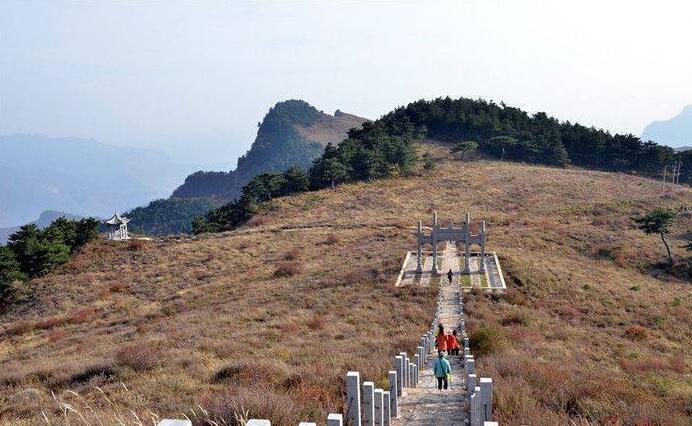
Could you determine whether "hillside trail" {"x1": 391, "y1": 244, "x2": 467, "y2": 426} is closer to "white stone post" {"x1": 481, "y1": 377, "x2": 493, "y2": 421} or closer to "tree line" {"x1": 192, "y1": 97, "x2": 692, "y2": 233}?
"white stone post" {"x1": 481, "y1": 377, "x2": 493, "y2": 421}

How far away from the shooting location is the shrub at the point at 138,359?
15.5 metres

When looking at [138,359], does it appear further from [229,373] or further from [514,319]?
[514,319]

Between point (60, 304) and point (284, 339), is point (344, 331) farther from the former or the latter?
point (60, 304)

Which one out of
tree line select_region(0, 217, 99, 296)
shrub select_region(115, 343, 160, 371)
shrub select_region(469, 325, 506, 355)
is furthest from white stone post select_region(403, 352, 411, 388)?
tree line select_region(0, 217, 99, 296)

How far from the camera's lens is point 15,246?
156 feet

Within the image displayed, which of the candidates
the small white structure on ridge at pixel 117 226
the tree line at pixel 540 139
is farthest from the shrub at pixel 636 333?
the tree line at pixel 540 139

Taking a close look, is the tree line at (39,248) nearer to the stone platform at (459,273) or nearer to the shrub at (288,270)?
the shrub at (288,270)

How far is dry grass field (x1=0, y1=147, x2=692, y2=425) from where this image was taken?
10.6 meters

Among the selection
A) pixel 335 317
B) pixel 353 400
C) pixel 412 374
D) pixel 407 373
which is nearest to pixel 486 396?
pixel 353 400

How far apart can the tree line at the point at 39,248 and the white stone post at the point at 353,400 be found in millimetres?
44091

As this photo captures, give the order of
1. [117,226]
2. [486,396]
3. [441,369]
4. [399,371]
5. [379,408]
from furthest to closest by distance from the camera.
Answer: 1. [117,226]
2. [441,369]
3. [399,371]
4. [486,396]
5. [379,408]

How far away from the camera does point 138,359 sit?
1595cm

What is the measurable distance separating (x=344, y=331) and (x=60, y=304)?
27256 mm

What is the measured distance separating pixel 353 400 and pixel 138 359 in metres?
10.3
